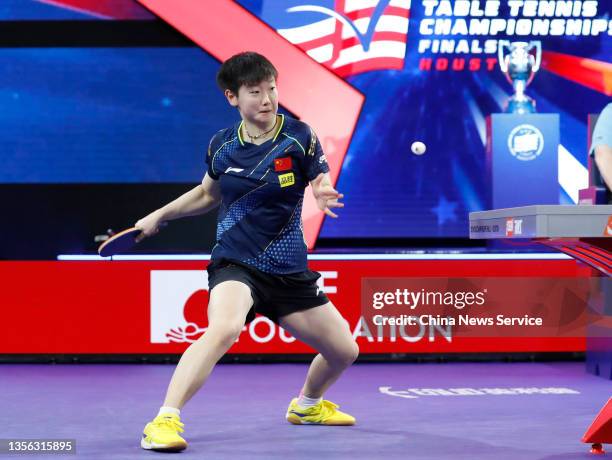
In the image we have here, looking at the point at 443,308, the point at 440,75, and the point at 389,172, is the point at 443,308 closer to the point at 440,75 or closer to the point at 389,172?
the point at 389,172

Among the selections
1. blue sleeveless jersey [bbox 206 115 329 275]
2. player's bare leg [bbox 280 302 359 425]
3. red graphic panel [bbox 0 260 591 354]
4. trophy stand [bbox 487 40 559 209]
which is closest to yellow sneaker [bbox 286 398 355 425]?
player's bare leg [bbox 280 302 359 425]

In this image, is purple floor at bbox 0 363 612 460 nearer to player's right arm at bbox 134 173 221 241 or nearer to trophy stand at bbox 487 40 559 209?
player's right arm at bbox 134 173 221 241

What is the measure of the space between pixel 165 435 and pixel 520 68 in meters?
5.25

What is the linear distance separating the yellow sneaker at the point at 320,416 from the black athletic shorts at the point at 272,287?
57 cm

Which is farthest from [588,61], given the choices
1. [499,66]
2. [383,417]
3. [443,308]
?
[383,417]

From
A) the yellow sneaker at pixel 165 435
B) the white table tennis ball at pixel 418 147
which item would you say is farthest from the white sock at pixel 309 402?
the white table tennis ball at pixel 418 147

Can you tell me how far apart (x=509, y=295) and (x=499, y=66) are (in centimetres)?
221

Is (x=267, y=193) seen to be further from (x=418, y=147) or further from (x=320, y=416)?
(x=418, y=147)

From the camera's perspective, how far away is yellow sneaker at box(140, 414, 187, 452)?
13.4 ft

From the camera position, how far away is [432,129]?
28.5 feet

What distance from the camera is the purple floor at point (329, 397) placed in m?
4.27

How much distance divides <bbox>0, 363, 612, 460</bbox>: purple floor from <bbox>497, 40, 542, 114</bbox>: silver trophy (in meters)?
2.22

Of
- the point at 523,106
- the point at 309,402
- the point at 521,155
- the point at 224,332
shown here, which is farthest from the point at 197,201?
the point at 523,106

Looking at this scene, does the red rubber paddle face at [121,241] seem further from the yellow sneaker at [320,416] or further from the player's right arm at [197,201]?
the yellow sneaker at [320,416]
